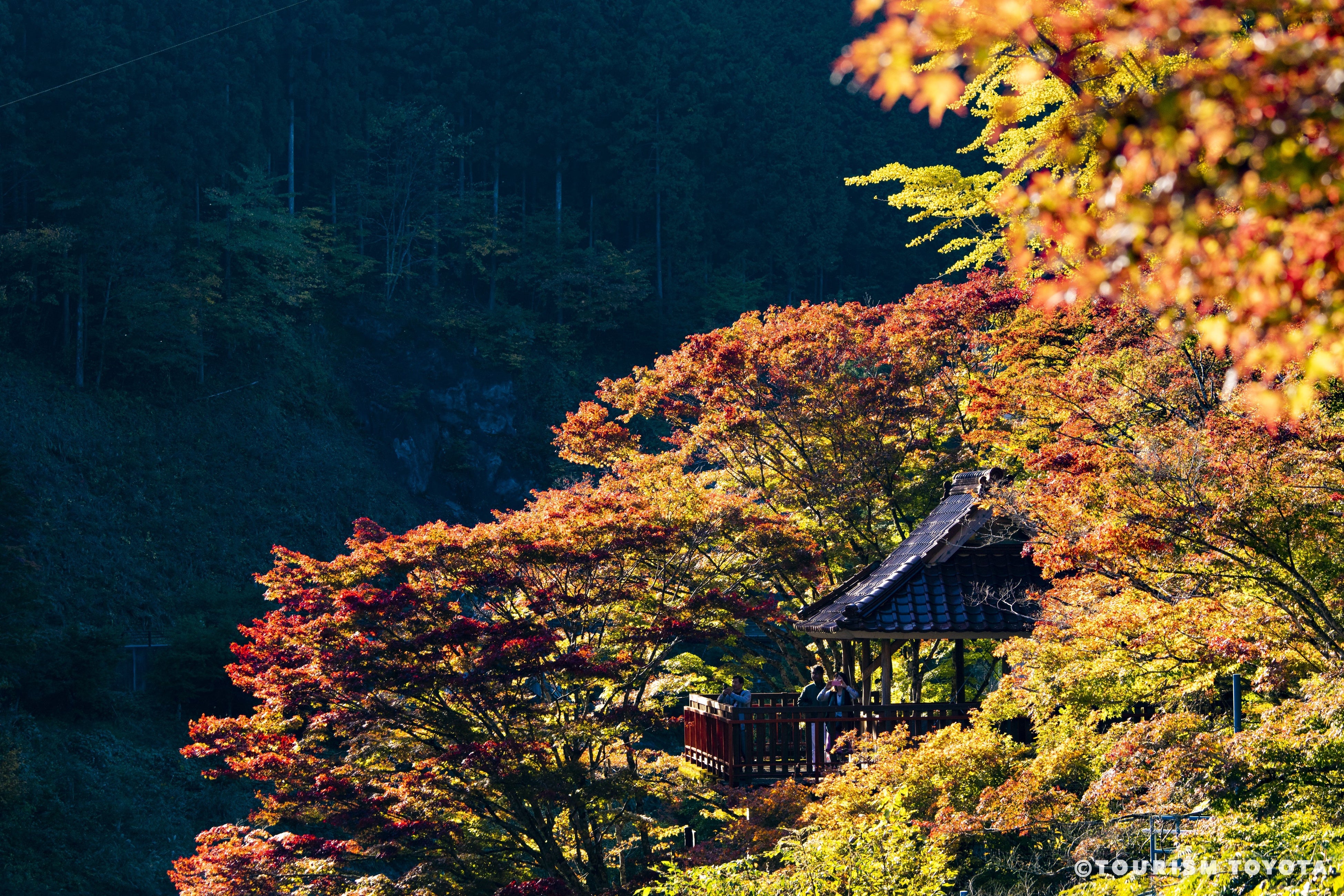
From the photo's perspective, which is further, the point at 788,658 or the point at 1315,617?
the point at 788,658

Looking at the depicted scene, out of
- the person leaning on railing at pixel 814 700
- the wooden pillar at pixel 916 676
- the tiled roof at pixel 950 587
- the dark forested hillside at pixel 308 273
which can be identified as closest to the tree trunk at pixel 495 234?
the dark forested hillside at pixel 308 273

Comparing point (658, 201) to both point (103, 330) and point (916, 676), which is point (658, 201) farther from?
point (916, 676)

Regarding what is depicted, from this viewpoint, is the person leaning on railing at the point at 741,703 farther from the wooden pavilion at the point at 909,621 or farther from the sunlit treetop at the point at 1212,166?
the sunlit treetop at the point at 1212,166

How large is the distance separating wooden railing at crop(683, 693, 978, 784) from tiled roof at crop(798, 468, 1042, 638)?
0.77 meters

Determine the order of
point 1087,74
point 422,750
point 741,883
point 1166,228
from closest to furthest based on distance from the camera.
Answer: point 1166,228
point 1087,74
point 741,883
point 422,750

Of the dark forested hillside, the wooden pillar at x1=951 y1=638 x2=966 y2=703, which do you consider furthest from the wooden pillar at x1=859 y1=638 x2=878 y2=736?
the dark forested hillside

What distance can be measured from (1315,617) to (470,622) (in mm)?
6591

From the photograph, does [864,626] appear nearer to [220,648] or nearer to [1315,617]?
[1315,617]

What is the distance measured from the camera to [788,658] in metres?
16.0

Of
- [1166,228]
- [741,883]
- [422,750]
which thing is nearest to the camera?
[1166,228]

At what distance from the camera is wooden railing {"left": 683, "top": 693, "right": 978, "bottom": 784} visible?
11.6m

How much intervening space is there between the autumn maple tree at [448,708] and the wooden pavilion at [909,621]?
3.15ft

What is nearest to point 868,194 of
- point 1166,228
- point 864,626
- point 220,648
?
point 220,648

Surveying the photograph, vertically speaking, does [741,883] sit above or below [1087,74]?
below
